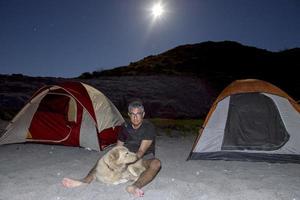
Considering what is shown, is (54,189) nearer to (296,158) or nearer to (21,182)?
(21,182)

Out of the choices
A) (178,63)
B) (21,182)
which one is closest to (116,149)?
(21,182)

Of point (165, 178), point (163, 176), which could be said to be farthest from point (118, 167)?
point (163, 176)

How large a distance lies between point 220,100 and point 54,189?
12.2ft

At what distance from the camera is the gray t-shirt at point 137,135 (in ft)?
18.7

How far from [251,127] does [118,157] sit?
3.90m

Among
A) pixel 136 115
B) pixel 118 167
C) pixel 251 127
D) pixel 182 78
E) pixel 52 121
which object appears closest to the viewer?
pixel 118 167

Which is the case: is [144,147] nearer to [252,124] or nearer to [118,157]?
[118,157]

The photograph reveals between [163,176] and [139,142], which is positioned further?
[163,176]

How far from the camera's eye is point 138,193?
4.82 meters

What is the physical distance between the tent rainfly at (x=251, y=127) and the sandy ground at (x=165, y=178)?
297mm

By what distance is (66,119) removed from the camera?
9.00 m

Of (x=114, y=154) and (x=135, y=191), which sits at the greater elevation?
(x=114, y=154)

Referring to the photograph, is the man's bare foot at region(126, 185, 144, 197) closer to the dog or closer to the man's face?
the dog

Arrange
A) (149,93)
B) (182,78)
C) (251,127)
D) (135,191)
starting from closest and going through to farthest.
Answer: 1. (135,191)
2. (251,127)
3. (149,93)
4. (182,78)
